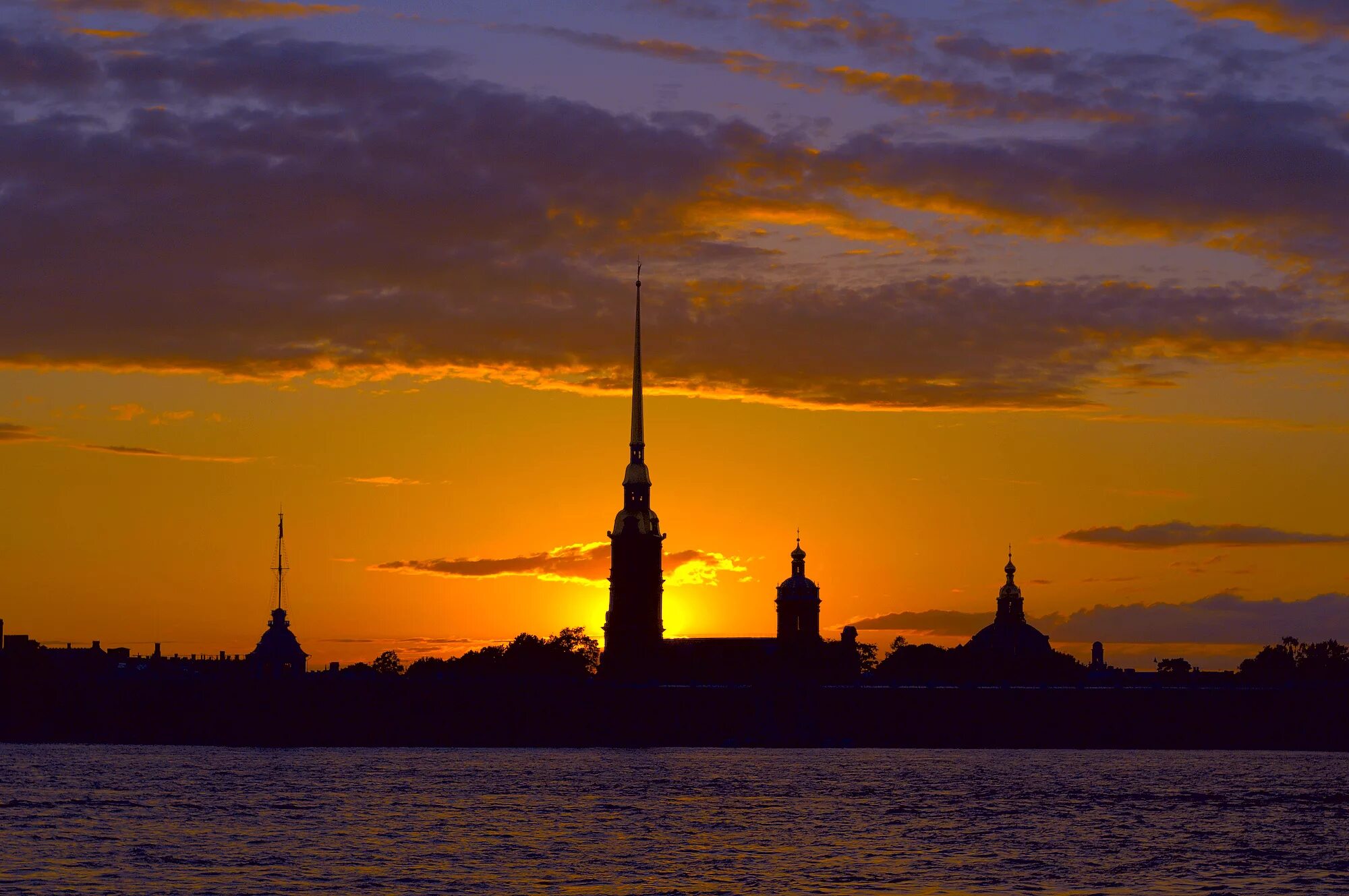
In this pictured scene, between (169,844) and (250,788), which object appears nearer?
(169,844)

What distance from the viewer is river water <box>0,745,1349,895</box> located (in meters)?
66.0

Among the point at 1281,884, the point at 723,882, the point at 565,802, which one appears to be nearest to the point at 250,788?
the point at 565,802

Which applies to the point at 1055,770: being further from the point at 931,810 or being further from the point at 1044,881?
the point at 1044,881

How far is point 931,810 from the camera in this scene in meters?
97.6

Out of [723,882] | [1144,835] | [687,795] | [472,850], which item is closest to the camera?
[723,882]

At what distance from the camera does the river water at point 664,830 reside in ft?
217

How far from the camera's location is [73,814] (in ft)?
298

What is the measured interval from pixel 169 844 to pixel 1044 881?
100 ft

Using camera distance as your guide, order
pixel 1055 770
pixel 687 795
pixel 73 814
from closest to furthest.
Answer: pixel 73 814 < pixel 687 795 < pixel 1055 770

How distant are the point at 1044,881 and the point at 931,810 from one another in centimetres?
3108

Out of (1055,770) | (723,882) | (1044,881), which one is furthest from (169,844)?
(1055,770)

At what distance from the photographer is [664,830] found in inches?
3327

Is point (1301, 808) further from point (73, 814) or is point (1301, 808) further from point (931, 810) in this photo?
point (73, 814)

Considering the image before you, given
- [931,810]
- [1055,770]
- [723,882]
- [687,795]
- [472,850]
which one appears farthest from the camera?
[1055,770]
